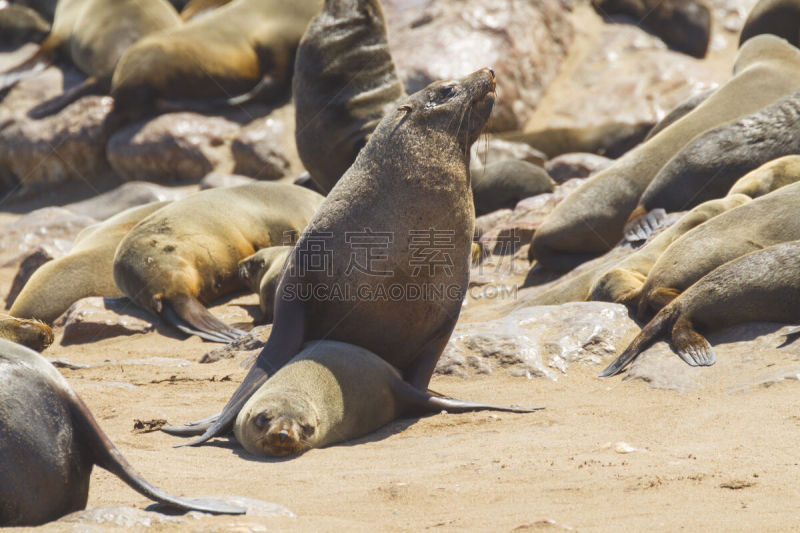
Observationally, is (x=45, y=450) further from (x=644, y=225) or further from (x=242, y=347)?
(x=644, y=225)

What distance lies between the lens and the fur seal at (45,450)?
262cm

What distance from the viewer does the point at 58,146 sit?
14.3 metres

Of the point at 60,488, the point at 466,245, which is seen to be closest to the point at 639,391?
the point at 466,245

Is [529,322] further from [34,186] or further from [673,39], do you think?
[34,186]

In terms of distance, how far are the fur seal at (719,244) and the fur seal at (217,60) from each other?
865 cm

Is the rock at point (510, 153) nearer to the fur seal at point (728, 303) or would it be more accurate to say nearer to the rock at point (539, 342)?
the rock at point (539, 342)

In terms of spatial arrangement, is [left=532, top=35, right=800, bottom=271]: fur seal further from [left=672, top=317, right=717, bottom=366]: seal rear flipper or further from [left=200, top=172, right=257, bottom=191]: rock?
[left=200, top=172, right=257, bottom=191]: rock

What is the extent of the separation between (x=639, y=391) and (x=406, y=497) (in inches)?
78.1

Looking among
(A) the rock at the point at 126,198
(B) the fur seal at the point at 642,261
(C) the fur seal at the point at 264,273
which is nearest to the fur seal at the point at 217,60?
(A) the rock at the point at 126,198

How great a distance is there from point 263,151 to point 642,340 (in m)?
8.50

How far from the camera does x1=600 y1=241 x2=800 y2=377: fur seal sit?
5.10 m

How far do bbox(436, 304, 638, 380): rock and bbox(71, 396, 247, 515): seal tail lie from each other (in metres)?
2.84

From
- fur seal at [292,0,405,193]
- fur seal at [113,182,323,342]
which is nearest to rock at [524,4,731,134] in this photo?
fur seal at [292,0,405,193]

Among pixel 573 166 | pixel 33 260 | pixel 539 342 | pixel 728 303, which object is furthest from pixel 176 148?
pixel 728 303
